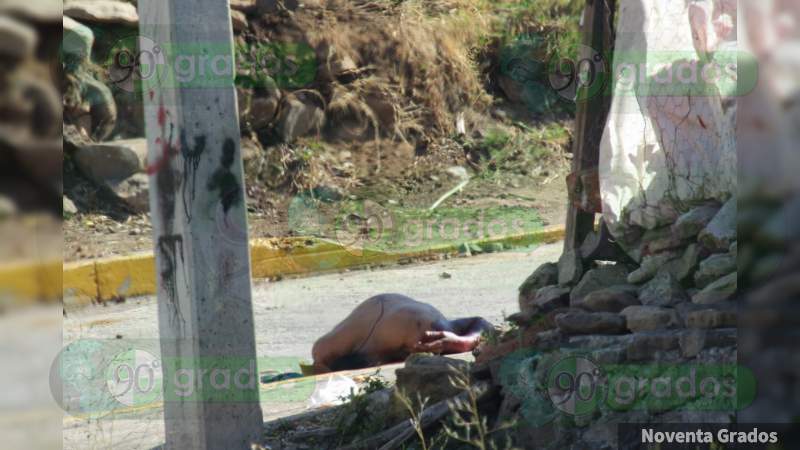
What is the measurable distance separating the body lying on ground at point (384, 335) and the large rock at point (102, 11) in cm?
519

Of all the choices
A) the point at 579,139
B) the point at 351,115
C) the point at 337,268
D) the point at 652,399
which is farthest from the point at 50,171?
the point at 351,115

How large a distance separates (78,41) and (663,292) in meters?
6.62

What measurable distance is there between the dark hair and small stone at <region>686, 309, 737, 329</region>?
2.14m

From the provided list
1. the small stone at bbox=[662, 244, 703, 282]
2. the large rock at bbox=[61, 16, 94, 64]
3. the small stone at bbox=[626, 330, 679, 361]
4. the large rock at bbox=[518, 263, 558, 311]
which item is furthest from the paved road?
the small stone at bbox=[626, 330, 679, 361]

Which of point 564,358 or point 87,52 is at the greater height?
point 87,52

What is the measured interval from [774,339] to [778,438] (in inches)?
21.0

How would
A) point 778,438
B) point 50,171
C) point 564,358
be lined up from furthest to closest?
point 564,358 < point 778,438 < point 50,171

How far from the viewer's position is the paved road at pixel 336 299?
686 centimetres

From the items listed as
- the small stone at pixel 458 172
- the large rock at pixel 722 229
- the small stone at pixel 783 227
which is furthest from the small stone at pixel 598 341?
the small stone at pixel 458 172

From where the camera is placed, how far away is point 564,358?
152 inches

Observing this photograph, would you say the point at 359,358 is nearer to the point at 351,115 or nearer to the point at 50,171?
the point at 50,171

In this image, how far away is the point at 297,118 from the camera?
10.3 metres

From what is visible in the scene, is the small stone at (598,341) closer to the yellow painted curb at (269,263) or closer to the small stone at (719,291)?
the small stone at (719,291)

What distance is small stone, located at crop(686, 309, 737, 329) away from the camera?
3.51 meters
